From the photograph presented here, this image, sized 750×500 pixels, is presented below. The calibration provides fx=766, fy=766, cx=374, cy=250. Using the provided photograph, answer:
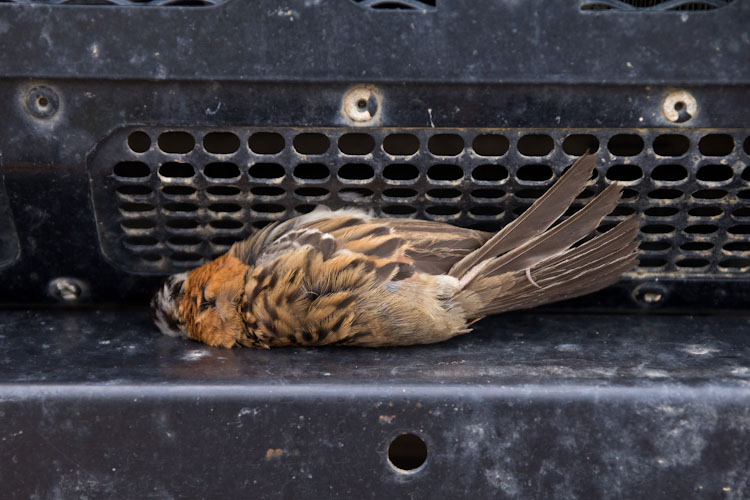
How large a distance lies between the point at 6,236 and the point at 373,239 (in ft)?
3.10

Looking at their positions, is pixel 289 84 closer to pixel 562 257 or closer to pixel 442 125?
pixel 442 125

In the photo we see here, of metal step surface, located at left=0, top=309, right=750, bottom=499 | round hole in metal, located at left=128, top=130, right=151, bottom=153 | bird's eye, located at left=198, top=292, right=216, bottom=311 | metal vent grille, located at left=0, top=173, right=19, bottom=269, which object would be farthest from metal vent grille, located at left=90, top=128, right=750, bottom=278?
metal step surface, located at left=0, top=309, right=750, bottom=499

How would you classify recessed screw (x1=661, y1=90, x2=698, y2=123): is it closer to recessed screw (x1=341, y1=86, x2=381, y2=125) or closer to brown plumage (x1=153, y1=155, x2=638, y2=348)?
brown plumage (x1=153, y1=155, x2=638, y2=348)

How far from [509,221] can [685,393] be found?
25.2 inches

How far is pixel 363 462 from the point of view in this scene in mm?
1489

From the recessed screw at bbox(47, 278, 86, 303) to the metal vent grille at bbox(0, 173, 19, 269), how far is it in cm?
12

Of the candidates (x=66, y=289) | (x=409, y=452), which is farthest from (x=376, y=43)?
(x=66, y=289)

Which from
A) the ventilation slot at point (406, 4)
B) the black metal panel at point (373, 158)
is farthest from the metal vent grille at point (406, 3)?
the black metal panel at point (373, 158)

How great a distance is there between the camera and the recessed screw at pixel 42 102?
68.2 inches

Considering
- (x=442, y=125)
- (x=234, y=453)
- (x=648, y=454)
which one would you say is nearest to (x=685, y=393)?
(x=648, y=454)

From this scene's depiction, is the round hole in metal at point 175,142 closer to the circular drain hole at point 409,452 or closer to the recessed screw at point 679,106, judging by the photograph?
the circular drain hole at point 409,452

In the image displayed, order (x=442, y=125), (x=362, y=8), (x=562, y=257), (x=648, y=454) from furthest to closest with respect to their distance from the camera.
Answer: (x=562, y=257) < (x=442, y=125) < (x=362, y=8) < (x=648, y=454)

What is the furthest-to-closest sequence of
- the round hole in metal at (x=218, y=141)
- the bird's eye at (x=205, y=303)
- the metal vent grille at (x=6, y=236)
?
the bird's eye at (x=205, y=303) < the round hole in metal at (x=218, y=141) < the metal vent grille at (x=6, y=236)

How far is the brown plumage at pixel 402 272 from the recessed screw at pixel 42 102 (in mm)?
561
